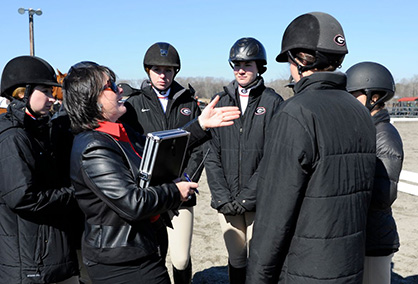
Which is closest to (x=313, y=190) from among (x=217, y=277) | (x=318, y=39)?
(x=318, y=39)

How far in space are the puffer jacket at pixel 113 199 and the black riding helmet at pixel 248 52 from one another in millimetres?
1944

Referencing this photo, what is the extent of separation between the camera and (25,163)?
8.14ft

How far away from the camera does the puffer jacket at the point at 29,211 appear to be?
247cm

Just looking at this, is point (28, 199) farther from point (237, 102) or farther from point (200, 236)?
point (200, 236)

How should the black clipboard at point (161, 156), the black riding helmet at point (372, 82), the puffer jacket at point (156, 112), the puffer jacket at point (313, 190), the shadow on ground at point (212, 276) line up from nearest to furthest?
the puffer jacket at point (313, 190), the black clipboard at point (161, 156), the black riding helmet at point (372, 82), the puffer jacket at point (156, 112), the shadow on ground at point (212, 276)

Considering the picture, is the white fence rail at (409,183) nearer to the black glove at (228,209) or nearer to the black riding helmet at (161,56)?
the black glove at (228,209)

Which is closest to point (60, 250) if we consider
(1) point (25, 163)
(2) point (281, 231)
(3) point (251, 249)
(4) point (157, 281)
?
(1) point (25, 163)

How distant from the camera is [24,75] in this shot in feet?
9.10

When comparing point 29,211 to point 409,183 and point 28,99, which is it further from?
point 409,183

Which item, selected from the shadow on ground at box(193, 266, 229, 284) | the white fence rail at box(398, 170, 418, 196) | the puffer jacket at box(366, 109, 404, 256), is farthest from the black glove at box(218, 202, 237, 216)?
the white fence rail at box(398, 170, 418, 196)

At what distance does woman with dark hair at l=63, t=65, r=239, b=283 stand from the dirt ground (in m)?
2.43

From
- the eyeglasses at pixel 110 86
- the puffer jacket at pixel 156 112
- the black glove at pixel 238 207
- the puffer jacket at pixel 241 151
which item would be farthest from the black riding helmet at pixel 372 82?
the eyeglasses at pixel 110 86

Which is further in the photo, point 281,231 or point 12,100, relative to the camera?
point 12,100

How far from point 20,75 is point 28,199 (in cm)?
92
